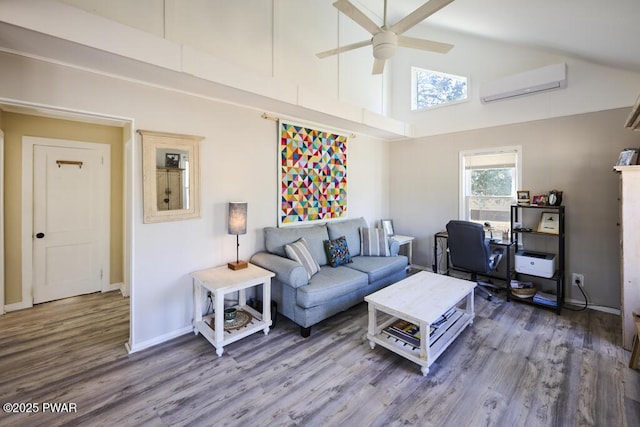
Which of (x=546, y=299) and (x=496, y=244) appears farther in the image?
(x=496, y=244)

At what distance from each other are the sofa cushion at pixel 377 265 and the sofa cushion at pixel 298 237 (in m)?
0.45

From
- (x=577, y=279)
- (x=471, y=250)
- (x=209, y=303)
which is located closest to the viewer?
(x=209, y=303)

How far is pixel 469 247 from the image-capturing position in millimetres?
3535

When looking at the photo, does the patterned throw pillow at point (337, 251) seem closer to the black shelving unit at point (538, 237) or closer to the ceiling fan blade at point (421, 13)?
the black shelving unit at point (538, 237)

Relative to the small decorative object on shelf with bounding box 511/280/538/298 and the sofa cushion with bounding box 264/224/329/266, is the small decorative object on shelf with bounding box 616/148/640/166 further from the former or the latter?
the sofa cushion with bounding box 264/224/329/266

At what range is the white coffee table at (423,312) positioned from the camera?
7.20 feet

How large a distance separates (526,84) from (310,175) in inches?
116

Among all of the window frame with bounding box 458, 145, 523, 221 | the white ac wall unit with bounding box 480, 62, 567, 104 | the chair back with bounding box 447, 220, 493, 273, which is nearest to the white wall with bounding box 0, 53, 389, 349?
the chair back with bounding box 447, 220, 493, 273

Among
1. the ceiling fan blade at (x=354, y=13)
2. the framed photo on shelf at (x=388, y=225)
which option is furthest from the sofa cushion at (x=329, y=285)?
the ceiling fan blade at (x=354, y=13)

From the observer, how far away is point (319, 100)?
3330mm

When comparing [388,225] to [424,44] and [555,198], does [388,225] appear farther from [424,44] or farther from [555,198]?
[424,44]

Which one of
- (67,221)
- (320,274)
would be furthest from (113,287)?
(320,274)

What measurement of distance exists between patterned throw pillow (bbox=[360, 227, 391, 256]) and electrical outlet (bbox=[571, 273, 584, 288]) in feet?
7.24

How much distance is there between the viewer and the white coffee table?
7.20 feet
